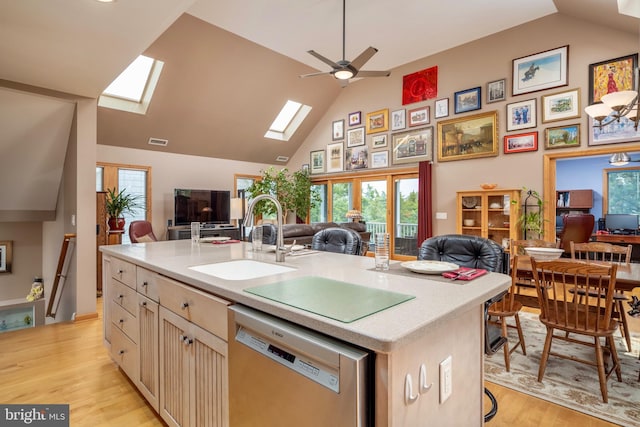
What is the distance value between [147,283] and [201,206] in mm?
5671

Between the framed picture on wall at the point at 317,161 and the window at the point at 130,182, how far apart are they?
3817 mm

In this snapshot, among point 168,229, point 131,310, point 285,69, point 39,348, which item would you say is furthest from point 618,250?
point 168,229

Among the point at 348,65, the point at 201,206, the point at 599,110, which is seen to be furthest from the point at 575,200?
the point at 201,206

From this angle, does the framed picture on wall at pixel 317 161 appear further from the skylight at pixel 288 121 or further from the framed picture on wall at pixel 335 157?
the skylight at pixel 288 121

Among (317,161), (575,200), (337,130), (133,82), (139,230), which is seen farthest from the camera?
(317,161)

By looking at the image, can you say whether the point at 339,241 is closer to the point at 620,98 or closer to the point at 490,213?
the point at 620,98

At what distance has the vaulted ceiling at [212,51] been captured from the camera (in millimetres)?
2207

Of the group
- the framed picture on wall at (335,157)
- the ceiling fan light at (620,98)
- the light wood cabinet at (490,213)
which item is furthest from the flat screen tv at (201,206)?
the ceiling fan light at (620,98)

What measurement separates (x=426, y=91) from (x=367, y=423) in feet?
21.9

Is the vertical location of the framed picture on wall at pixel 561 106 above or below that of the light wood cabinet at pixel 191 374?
above

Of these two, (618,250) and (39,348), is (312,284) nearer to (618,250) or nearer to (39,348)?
(39,348)

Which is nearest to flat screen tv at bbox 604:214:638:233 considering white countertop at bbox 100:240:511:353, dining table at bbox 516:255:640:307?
dining table at bbox 516:255:640:307

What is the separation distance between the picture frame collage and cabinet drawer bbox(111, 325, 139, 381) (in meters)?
5.80

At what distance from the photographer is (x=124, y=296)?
7.20 ft
